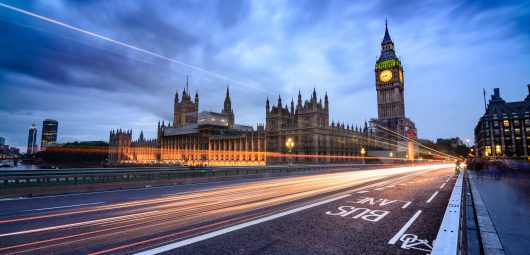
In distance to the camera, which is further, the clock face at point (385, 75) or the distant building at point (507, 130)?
the clock face at point (385, 75)

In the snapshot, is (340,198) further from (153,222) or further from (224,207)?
(153,222)

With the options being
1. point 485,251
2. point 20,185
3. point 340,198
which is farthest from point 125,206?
point 485,251

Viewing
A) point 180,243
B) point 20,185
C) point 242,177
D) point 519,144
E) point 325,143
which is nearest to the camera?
point 180,243

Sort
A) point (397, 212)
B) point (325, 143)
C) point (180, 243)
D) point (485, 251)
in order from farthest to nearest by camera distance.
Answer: point (325, 143)
point (397, 212)
point (180, 243)
point (485, 251)

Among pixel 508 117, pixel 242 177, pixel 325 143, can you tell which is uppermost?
pixel 508 117

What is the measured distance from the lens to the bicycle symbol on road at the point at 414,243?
20.3 ft

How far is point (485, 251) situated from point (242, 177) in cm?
2423

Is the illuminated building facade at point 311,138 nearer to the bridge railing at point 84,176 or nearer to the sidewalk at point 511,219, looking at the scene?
the bridge railing at point 84,176

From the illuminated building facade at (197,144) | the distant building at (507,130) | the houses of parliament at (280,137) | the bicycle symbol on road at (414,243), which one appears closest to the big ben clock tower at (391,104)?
the houses of parliament at (280,137)

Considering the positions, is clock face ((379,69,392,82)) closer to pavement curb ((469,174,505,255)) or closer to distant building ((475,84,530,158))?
distant building ((475,84,530,158))

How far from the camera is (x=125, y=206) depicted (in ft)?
36.9

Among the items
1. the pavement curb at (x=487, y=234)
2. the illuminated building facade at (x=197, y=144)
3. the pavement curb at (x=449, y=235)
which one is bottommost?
the pavement curb at (x=487, y=234)

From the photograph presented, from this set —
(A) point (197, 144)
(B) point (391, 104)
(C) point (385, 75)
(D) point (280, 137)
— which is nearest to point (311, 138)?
(D) point (280, 137)

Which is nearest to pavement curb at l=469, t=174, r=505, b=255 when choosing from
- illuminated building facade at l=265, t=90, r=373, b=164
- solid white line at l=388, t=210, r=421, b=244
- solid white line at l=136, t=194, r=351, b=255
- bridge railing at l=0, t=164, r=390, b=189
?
solid white line at l=388, t=210, r=421, b=244
